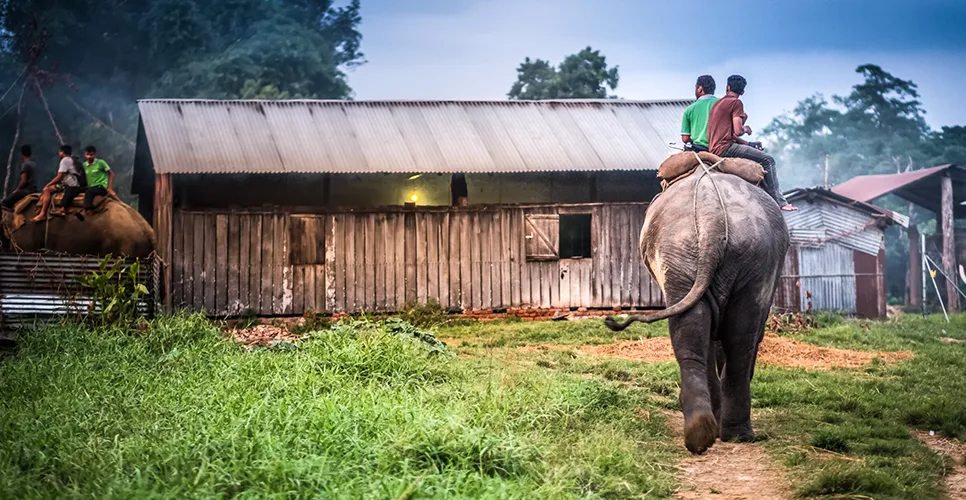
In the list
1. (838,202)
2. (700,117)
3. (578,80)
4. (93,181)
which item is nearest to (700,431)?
(700,117)

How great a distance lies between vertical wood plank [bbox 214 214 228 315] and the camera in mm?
16328

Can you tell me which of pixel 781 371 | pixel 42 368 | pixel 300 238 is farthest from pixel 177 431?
pixel 300 238

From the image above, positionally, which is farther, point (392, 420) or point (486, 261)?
point (486, 261)

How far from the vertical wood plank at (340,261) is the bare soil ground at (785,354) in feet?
18.1

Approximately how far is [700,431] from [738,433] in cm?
110

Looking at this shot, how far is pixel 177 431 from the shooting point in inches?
226

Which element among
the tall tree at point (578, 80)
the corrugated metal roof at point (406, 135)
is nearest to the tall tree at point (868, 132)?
the tall tree at point (578, 80)

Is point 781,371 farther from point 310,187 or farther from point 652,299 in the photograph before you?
point 310,187

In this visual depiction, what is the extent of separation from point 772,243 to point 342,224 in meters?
11.4

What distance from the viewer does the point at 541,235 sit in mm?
17359

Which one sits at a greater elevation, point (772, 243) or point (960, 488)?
point (772, 243)

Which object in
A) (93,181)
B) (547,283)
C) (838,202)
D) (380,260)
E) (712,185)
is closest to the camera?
(712,185)

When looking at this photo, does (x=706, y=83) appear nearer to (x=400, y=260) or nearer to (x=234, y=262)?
(x=400, y=260)

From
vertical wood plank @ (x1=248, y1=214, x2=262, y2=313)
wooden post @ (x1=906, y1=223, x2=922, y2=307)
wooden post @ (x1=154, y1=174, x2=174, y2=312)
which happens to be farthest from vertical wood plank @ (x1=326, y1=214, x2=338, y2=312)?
wooden post @ (x1=906, y1=223, x2=922, y2=307)
